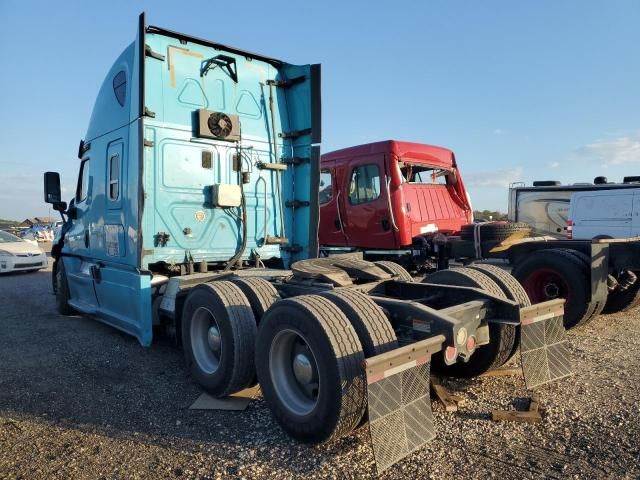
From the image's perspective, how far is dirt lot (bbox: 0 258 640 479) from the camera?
9.77 ft

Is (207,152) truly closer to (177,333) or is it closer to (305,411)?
(177,333)

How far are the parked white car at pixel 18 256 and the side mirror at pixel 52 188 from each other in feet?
25.6

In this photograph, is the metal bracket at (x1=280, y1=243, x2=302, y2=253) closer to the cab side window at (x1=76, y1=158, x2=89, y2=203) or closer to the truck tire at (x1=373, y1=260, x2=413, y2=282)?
the truck tire at (x1=373, y1=260, x2=413, y2=282)

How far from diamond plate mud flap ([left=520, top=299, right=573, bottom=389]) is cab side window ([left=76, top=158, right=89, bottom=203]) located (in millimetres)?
6002

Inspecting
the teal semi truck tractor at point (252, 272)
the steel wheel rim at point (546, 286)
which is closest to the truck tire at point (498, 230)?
the steel wheel rim at point (546, 286)

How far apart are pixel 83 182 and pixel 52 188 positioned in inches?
31.1

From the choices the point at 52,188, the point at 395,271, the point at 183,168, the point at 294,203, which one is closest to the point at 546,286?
the point at 395,271

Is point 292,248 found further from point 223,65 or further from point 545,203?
point 545,203

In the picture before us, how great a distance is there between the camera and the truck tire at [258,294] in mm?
4223

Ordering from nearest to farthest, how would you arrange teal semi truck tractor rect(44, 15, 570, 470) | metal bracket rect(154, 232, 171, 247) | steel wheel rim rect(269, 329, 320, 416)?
1. teal semi truck tractor rect(44, 15, 570, 470)
2. steel wheel rim rect(269, 329, 320, 416)
3. metal bracket rect(154, 232, 171, 247)

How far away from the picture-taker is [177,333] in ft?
16.6

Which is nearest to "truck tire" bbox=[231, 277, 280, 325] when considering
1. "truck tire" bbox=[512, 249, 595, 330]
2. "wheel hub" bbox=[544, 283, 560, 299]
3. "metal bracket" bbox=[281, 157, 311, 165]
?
"metal bracket" bbox=[281, 157, 311, 165]

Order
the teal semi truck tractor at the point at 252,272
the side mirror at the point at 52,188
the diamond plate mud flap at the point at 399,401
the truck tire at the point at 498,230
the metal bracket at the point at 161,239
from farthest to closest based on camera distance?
the side mirror at the point at 52,188 < the truck tire at the point at 498,230 < the metal bracket at the point at 161,239 < the teal semi truck tractor at the point at 252,272 < the diamond plate mud flap at the point at 399,401

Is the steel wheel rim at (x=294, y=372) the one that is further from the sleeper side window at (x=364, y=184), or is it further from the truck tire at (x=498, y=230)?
the sleeper side window at (x=364, y=184)
